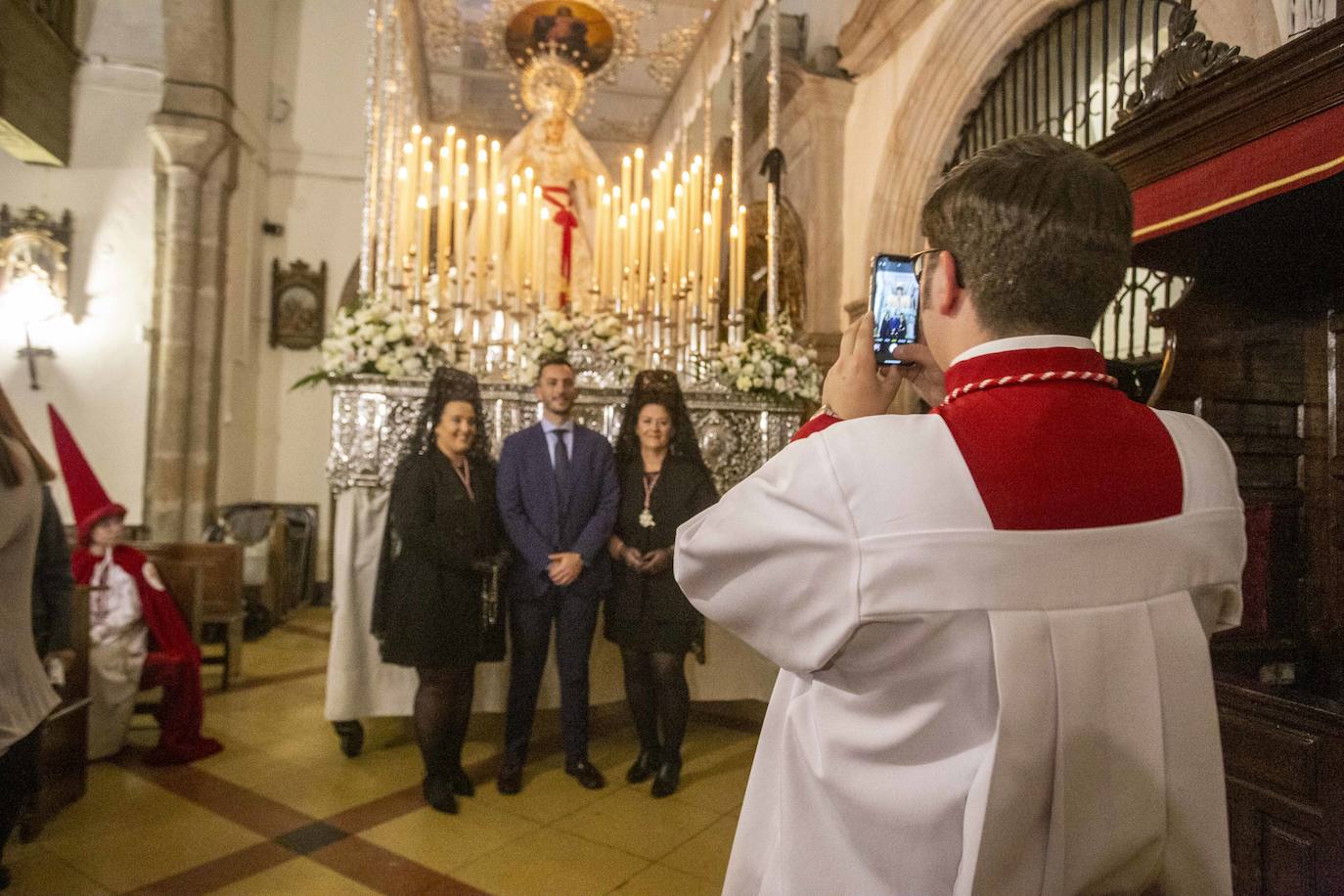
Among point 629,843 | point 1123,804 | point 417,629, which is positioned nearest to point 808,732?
point 1123,804

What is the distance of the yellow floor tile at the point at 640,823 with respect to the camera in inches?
124

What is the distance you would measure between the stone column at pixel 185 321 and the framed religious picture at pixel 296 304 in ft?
3.62

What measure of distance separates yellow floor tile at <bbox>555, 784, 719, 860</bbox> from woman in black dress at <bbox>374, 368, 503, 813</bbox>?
57 centimetres

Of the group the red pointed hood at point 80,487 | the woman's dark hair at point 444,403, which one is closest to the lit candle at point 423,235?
the woman's dark hair at point 444,403

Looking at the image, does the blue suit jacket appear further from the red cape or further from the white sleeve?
the white sleeve

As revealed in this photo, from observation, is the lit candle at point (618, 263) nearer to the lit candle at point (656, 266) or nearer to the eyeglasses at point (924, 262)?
the lit candle at point (656, 266)

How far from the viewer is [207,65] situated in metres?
7.52

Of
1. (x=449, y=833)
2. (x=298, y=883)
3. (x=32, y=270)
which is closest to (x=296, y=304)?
(x=32, y=270)

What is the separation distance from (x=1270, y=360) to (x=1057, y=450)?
2281mm

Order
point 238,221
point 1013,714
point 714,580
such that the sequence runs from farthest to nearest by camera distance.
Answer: point 238,221 < point 714,580 < point 1013,714

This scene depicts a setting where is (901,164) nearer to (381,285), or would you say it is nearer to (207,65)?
(381,285)

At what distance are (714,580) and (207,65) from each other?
28.0 feet

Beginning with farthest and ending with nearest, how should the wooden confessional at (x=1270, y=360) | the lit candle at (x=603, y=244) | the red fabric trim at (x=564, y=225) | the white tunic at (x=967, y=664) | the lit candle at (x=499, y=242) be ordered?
the red fabric trim at (x=564, y=225), the lit candle at (x=603, y=244), the lit candle at (x=499, y=242), the wooden confessional at (x=1270, y=360), the white tunic at (x=967, y=664)

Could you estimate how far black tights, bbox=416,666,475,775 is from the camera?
348cm
